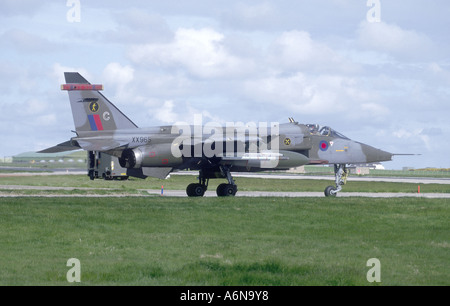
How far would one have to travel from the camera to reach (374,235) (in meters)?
16.1

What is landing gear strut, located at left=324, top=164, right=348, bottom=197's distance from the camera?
3044cm

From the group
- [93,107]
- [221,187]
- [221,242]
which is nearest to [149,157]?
[93,107]

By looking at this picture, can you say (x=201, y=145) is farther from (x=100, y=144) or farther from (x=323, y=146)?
(x=323, y=146)

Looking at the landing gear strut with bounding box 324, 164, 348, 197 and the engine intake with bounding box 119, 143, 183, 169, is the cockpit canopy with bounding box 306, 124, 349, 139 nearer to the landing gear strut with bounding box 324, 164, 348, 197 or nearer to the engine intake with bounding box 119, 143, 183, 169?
the landing gear strut with bounding box 324, 164, 348, 197

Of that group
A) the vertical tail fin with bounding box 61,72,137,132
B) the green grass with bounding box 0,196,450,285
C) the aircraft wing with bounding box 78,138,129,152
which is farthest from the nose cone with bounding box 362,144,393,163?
the vertical tail fin with bounding box 61,72,137,132

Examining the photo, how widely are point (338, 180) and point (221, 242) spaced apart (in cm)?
1690

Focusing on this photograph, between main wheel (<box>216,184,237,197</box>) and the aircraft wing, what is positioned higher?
the aircraft wing

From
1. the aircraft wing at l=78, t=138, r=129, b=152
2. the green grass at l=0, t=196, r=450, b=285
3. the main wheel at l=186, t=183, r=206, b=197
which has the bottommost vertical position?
the green grass at l=0, t=196, r=450, b=285

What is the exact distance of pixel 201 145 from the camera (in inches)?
1131

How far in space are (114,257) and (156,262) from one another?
1.16 metres

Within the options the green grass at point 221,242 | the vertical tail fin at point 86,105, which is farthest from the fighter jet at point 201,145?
the green grass at point 221,242

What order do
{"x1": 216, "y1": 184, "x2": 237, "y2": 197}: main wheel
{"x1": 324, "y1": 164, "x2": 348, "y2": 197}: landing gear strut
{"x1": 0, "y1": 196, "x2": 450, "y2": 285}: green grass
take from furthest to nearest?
{"x1": 324, "y1": 164, "x2": 348, "y2": 197}: landing gear strut
{"x1": 216, "y1": 184, "x2": 237, "y2": 197}: main wheel
{"x1": 0, "y1": 196, "x2": 450, "y2": 285}: green grass

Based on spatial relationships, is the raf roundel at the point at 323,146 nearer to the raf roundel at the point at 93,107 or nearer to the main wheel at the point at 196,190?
the main wheel at the point at 196,190
